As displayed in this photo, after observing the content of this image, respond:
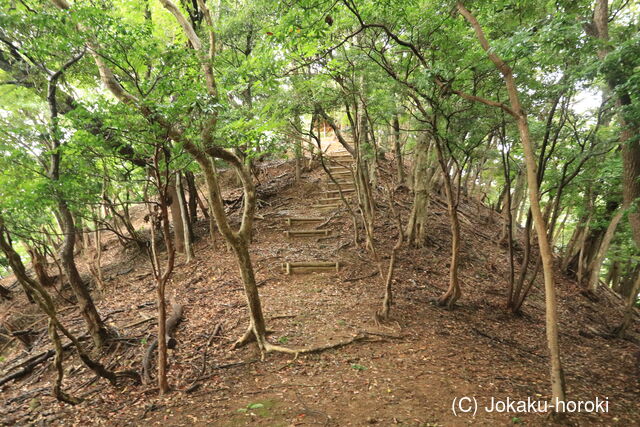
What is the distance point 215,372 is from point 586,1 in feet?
27.4

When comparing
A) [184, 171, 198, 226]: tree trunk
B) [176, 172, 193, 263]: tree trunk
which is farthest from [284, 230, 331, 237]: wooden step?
[184, 171, 198, 226]: tree trunk

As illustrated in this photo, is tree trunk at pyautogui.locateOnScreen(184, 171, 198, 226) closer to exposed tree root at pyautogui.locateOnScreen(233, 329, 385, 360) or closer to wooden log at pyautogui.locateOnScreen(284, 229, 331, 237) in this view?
wooden log at pyautogui.locateOnScreen(284, 229, 331, 237)

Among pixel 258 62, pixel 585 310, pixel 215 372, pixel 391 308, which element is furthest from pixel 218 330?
pixel 585 310

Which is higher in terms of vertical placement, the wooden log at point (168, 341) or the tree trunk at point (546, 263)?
the tree trunk at point (546, 263)

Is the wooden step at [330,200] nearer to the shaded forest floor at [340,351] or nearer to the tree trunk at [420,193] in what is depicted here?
the shaded forest floor at [340,351]

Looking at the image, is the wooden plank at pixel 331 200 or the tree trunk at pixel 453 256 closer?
the tree trunk at pixel 453 256

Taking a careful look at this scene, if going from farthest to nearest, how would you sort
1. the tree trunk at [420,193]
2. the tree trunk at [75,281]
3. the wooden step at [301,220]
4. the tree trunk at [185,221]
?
the wooden step at [301,220]
the tree trunk at [185,221]
the tree trunk at [420,193]
the tree trunk at [75,281]

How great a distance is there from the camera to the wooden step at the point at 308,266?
9.30m

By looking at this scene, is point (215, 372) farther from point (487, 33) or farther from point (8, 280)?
point (8, 280)

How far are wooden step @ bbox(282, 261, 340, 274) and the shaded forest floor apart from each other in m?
0.28

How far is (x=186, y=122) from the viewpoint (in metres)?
4.00

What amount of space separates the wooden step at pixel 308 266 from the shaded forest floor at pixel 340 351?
0.90ft

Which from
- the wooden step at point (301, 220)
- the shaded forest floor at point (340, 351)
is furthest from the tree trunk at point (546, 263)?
the wooden step at point (301, 220)

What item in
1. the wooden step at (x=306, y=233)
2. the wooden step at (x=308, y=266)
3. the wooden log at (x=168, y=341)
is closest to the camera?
the wooden log at (x=168, y=341)
